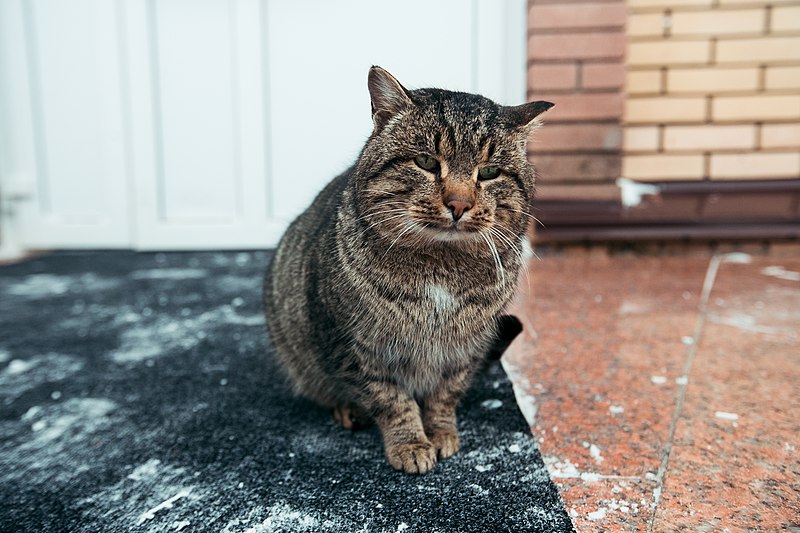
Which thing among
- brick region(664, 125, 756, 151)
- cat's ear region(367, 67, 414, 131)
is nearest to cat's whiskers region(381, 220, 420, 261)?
cat's ear region(367, 67, 414, 131)

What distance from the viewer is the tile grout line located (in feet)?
3.42

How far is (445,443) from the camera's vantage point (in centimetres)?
122

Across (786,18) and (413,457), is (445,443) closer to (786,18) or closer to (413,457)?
(413,457)

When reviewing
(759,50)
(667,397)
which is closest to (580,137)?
(759,50)

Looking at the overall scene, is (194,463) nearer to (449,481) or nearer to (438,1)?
(449,481)

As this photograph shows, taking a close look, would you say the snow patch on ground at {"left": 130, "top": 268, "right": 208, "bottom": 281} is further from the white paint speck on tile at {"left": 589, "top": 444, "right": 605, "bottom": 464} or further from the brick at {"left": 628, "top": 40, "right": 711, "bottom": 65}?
the brick at {"left": 628, "top": 40, "right": 711, "bottom": 65}

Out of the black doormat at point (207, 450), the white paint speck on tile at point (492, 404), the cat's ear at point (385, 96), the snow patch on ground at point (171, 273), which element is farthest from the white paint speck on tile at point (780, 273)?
the snow patch on ground at point (171, 273)

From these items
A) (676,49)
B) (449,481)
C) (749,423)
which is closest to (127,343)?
(449,481)

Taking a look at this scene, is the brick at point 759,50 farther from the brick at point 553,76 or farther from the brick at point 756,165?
the brick at point 553,76

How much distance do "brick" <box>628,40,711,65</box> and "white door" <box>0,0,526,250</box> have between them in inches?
25.1

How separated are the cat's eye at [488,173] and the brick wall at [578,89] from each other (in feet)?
5.64

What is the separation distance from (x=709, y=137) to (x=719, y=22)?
577 mm

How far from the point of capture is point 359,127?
3.46m

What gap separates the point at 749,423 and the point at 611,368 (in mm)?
Answer: 397
